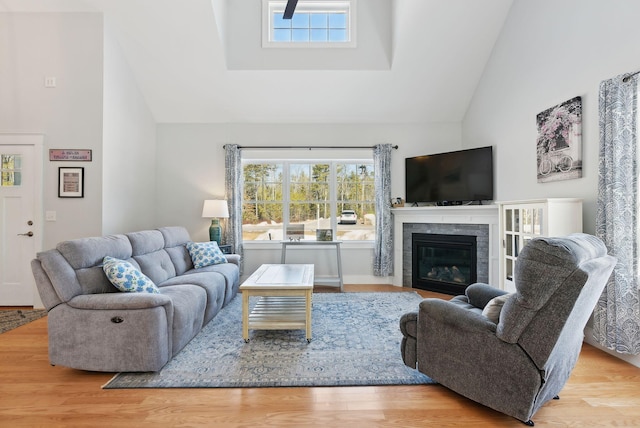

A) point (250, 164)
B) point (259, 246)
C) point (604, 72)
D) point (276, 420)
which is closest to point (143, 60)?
point (250, 164)

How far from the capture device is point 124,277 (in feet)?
8.25

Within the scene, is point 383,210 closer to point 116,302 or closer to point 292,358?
point 292,358

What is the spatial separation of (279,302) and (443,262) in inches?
103

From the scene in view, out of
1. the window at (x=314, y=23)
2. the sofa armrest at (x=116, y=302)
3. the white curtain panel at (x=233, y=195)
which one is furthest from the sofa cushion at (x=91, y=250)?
the window at (x=314, y=23)

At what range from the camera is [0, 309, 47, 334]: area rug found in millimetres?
3229

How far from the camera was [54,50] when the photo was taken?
3.73m

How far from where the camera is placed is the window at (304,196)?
520 centimetres

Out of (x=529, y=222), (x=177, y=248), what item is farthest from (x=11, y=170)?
(x=529, y=222)

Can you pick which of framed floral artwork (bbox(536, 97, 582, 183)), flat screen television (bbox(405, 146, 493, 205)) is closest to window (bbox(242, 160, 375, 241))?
flat screen television (bbox(405, 146, 493, 205))

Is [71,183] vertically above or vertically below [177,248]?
above

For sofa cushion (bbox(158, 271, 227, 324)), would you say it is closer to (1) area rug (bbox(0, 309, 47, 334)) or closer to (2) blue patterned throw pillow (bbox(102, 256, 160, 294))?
(2) blue patterned throw pillow (bbox(102, 256, 160, 294))

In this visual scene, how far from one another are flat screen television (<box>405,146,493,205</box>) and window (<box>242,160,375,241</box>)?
0.70m

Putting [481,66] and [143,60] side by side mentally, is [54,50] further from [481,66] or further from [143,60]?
[481,66]

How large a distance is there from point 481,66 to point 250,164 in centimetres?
371
